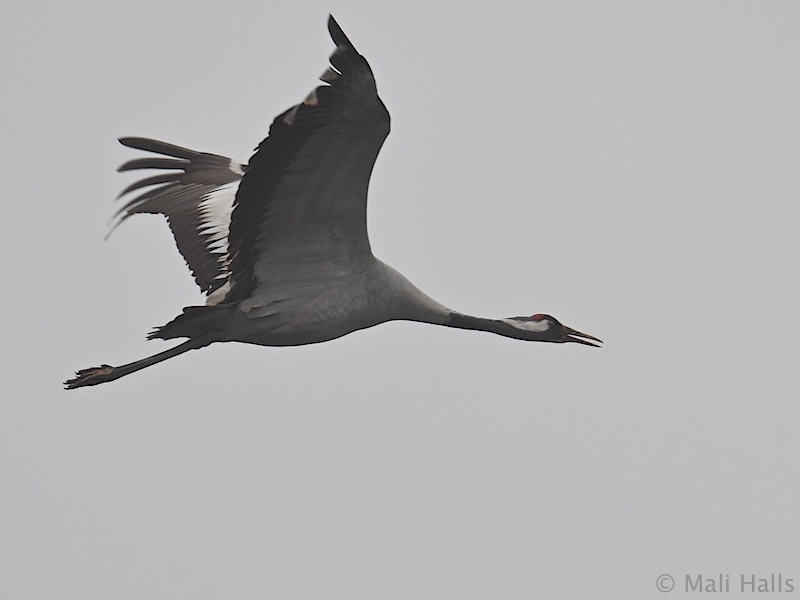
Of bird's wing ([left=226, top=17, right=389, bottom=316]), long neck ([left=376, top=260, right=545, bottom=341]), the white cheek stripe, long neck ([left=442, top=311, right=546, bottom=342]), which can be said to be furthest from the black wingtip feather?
the white cheek stripe

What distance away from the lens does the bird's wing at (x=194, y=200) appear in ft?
40.0

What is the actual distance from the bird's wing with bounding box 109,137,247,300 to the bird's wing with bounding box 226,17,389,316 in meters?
1.25

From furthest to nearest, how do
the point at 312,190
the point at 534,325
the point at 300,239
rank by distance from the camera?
the point at 534,325 < the point at 300,239 < the point at 312,190

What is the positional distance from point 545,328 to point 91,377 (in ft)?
12.8

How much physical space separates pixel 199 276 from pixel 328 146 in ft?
10.1

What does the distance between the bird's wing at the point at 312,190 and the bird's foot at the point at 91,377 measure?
4.57 ft

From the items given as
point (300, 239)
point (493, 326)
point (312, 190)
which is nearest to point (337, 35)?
point (312, 190)

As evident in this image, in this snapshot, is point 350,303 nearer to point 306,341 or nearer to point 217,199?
point 306,341

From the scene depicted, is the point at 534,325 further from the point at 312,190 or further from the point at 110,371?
the point at 110,371

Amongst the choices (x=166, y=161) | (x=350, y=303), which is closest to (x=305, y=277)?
(x=350, y=303)

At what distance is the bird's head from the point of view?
1211 centimetres

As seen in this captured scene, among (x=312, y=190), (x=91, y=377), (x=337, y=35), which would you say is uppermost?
(x=337, y=35)

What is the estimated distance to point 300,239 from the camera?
34.3 feet

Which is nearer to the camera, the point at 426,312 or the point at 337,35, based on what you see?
the point at 337,35
